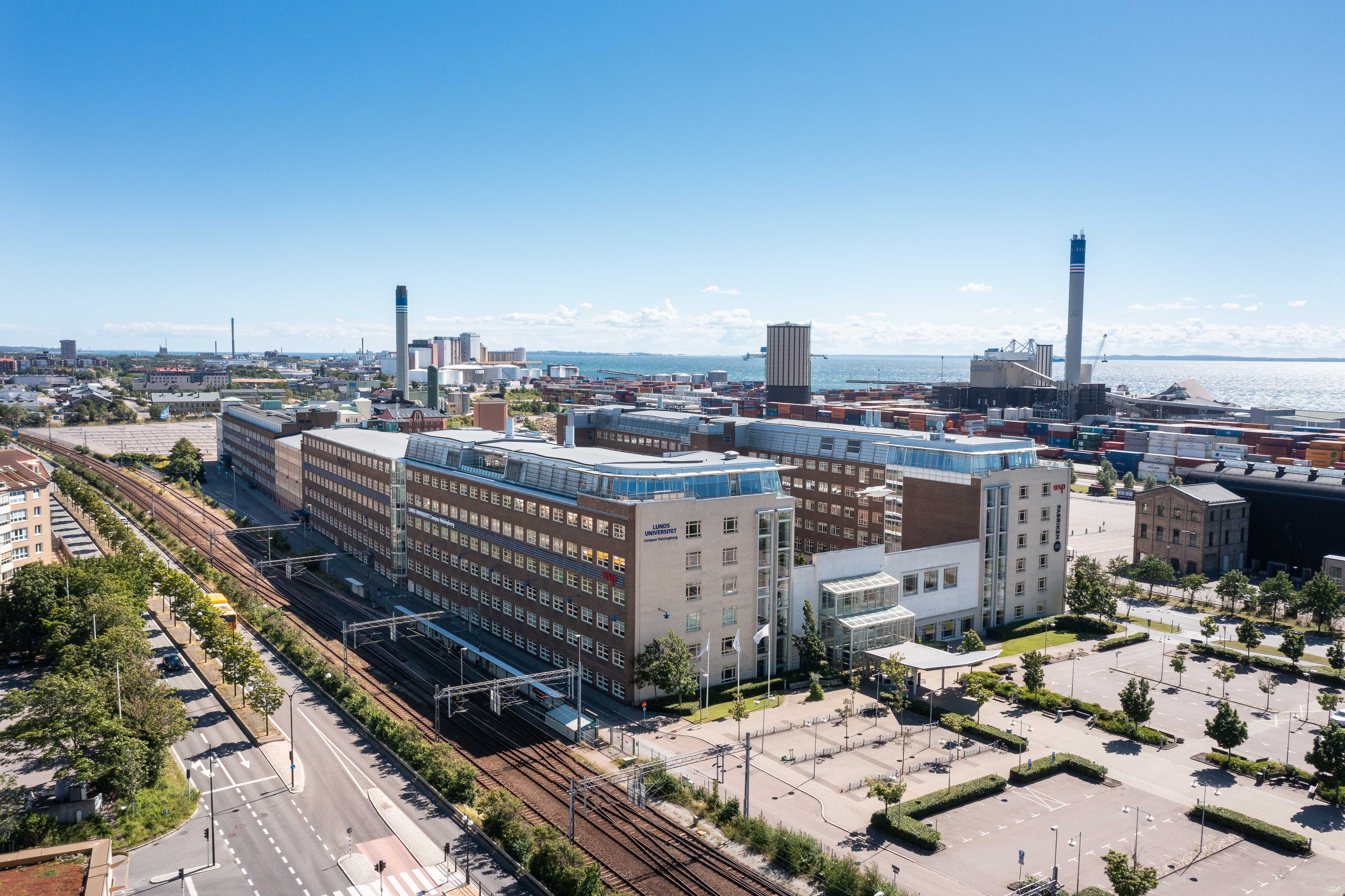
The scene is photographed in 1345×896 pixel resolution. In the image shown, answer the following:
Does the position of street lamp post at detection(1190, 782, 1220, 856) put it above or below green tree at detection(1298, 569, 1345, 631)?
below

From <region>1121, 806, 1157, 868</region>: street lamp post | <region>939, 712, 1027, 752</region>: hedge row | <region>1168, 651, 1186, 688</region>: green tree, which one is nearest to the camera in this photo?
<region>1121, 806, 1157, 868</region>: street lamp post

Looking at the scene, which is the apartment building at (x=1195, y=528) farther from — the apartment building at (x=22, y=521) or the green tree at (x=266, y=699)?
the apartment building at (x=22, y=521)

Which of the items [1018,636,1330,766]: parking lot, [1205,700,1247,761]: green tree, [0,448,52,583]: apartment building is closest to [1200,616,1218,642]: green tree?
[1018,636,1330,766]: parking lot

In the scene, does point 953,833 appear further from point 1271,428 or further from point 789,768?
point 1271,428

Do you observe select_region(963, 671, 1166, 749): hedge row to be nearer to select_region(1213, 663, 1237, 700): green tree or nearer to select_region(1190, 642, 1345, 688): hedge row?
select_region(1213, 663, 1237, 700): green tree

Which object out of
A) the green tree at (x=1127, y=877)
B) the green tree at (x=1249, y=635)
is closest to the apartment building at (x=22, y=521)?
the green tree at (x=1127, y=877)

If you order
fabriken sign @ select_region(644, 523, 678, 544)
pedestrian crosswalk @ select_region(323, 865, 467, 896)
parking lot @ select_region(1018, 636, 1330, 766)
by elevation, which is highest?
fabriken sign @ select_region(644, 523, 678, 544)
